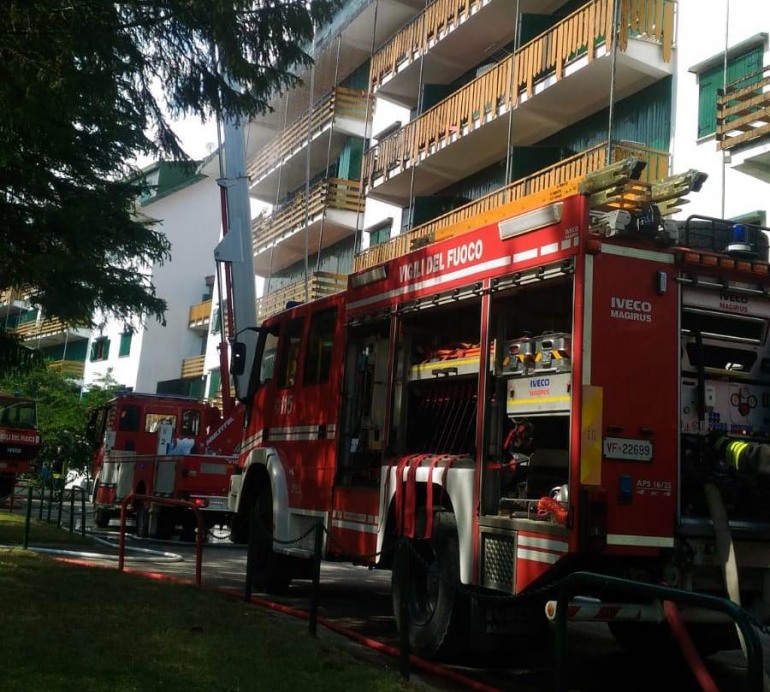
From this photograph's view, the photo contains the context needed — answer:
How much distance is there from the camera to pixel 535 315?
23.5 feet

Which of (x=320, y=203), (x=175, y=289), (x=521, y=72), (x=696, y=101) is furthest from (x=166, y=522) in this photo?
(x=175, y=289)

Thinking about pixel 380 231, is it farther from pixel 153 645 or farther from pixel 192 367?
pixel 153 645

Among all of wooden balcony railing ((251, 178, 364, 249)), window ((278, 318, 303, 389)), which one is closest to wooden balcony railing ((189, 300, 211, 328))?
wooden balcony railing ((251, 178, 364, 249))

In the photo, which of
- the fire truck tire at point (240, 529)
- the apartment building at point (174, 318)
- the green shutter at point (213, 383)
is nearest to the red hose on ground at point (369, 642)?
the fire truck tire at point (240, 529)

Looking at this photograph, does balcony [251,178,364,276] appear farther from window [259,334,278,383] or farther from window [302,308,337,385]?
window [302,308,337,385]

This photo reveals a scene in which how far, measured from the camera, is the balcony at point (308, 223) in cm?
2688

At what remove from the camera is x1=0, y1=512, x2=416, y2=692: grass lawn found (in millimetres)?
5719

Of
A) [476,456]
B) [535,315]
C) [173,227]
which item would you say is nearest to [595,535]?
[476,456]

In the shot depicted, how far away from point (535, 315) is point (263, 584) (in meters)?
5.19

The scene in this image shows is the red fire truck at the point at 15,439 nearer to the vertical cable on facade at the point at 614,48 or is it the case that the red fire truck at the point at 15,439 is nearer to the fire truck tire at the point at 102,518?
the fire truck tire at the point at 102,518

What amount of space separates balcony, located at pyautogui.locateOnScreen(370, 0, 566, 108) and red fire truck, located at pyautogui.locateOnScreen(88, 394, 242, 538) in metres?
9.61

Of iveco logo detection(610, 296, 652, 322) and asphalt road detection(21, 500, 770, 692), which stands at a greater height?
iveco logo detection(610, 296, 652, 322)

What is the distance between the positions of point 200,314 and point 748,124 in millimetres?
30428

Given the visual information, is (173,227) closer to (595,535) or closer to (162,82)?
(162,82)
